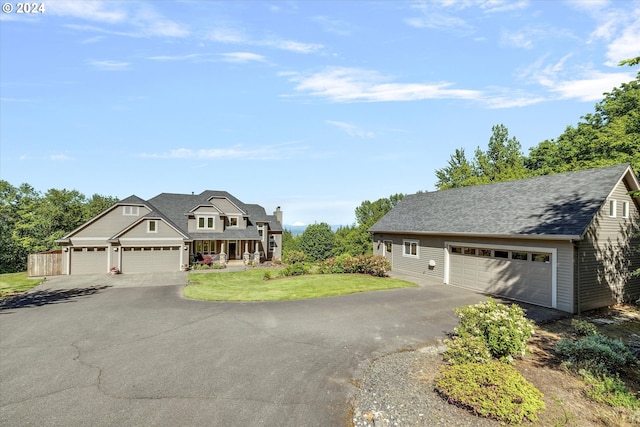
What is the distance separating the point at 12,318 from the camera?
12305mm

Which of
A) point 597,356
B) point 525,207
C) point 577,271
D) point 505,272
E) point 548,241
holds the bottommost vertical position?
point 597,356

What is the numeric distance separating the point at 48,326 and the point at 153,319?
350cm

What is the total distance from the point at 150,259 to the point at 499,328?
26.5 m

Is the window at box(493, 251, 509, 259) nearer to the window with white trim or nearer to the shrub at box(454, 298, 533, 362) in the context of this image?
the window with white trim

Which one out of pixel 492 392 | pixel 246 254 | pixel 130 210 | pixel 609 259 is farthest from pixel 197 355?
pixel 246 254

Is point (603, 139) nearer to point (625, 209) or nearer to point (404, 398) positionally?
point (625, 209)

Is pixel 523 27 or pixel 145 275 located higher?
pixel 523 27

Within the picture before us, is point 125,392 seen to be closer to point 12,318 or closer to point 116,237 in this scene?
point 12,318

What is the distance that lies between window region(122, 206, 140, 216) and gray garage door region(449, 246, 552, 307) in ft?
85.3

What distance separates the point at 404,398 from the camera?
19.7 ft

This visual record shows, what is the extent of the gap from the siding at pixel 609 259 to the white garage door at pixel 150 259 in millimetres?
27539

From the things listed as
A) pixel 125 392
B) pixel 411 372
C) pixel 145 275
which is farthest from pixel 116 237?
pixel 411 372

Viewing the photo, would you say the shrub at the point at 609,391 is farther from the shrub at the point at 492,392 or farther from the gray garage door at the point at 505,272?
the gray garage door at the point at 505,272

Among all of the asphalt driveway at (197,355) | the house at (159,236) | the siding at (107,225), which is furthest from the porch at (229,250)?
the asphalt driveway at (197,355)
